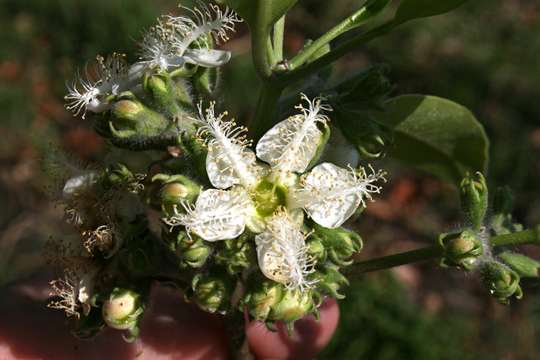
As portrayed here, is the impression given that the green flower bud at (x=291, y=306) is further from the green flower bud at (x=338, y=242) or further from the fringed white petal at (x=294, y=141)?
the fringed white petal at (x=294, y=141)

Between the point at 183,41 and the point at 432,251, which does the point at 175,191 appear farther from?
the point at 432,251

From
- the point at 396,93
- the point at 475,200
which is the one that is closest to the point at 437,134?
the point at 475,200

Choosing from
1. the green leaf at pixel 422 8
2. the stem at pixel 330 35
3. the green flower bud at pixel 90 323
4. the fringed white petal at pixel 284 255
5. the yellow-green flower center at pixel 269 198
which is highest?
the stem at pixel 330 35

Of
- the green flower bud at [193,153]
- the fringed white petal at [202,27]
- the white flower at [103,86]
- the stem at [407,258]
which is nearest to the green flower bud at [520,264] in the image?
the stem at [407,258]

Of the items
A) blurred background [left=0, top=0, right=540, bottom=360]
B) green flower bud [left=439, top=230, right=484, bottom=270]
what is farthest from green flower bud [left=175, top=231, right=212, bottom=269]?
blurred background [left=0, top=0, right=540, bottom=360]

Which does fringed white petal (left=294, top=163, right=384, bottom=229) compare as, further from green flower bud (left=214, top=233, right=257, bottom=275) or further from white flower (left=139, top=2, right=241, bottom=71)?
white flower (left=139, top=2, right=241, bottom=71)
